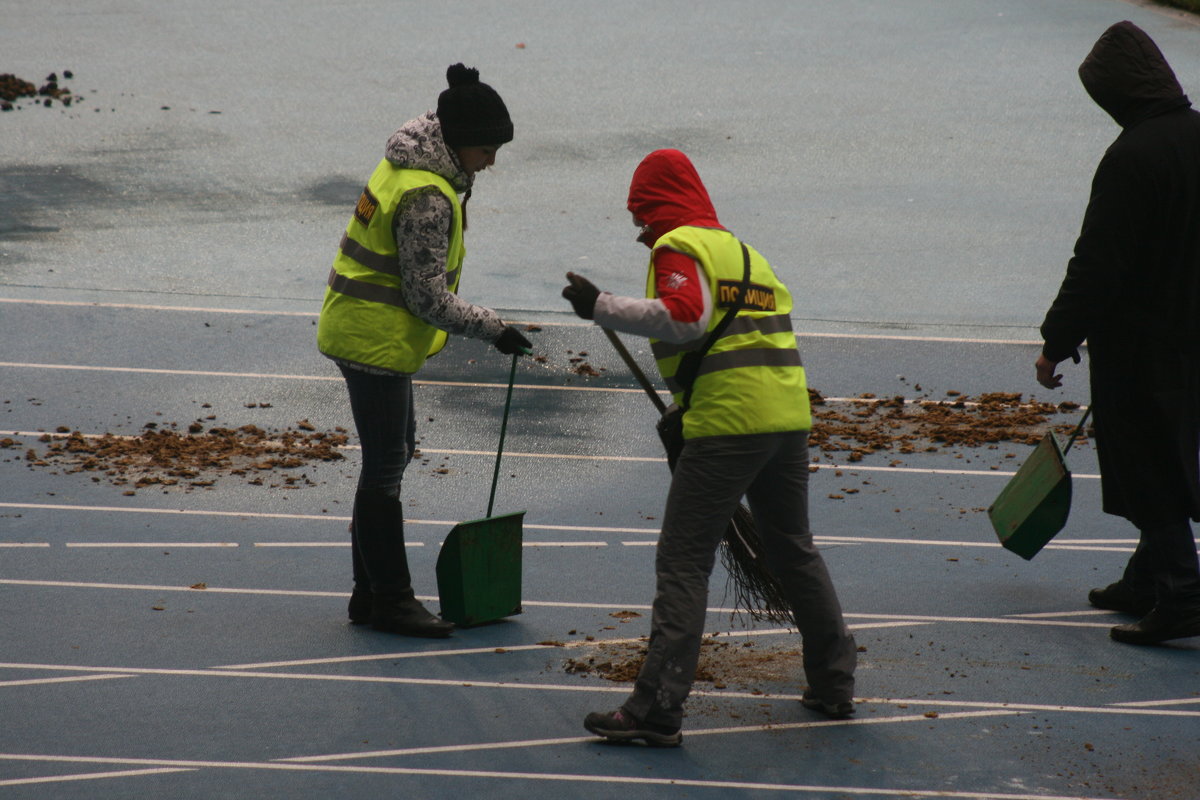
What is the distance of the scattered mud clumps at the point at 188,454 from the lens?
6.44 m

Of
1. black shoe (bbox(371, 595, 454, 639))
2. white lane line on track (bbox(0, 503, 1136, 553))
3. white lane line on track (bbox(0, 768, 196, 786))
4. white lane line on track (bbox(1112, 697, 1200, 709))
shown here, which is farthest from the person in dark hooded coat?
white lane line on track (bbox(0, 768, 196, 786))

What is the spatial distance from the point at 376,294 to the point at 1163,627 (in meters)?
2.91

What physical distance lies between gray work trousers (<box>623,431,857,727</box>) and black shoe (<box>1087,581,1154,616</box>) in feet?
4.73

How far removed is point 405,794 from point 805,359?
501 cm

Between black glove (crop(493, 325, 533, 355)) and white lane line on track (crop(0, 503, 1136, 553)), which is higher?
black glove (crop(493, 325, 533, 355))

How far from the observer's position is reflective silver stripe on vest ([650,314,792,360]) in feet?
13.2

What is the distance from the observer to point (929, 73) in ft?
48.3

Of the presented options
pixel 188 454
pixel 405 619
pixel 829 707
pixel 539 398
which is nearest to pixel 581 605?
pixel 405 619

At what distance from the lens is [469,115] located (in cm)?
458

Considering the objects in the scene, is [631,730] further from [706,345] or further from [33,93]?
[33,93]

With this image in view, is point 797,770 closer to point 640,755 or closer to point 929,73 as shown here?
point 640,755

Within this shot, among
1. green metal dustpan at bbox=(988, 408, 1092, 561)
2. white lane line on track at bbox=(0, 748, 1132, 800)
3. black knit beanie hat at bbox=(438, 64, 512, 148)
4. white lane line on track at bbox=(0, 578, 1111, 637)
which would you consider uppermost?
black knit beanie hat at bbox=(438, 64, 512, 148)

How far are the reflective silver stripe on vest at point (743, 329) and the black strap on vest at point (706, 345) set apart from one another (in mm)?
16

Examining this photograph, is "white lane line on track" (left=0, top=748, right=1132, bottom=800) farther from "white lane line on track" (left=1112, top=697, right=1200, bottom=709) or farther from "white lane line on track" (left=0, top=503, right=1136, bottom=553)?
"white lane line on track" (left=0, top=503, right=1136, bottom=553)
